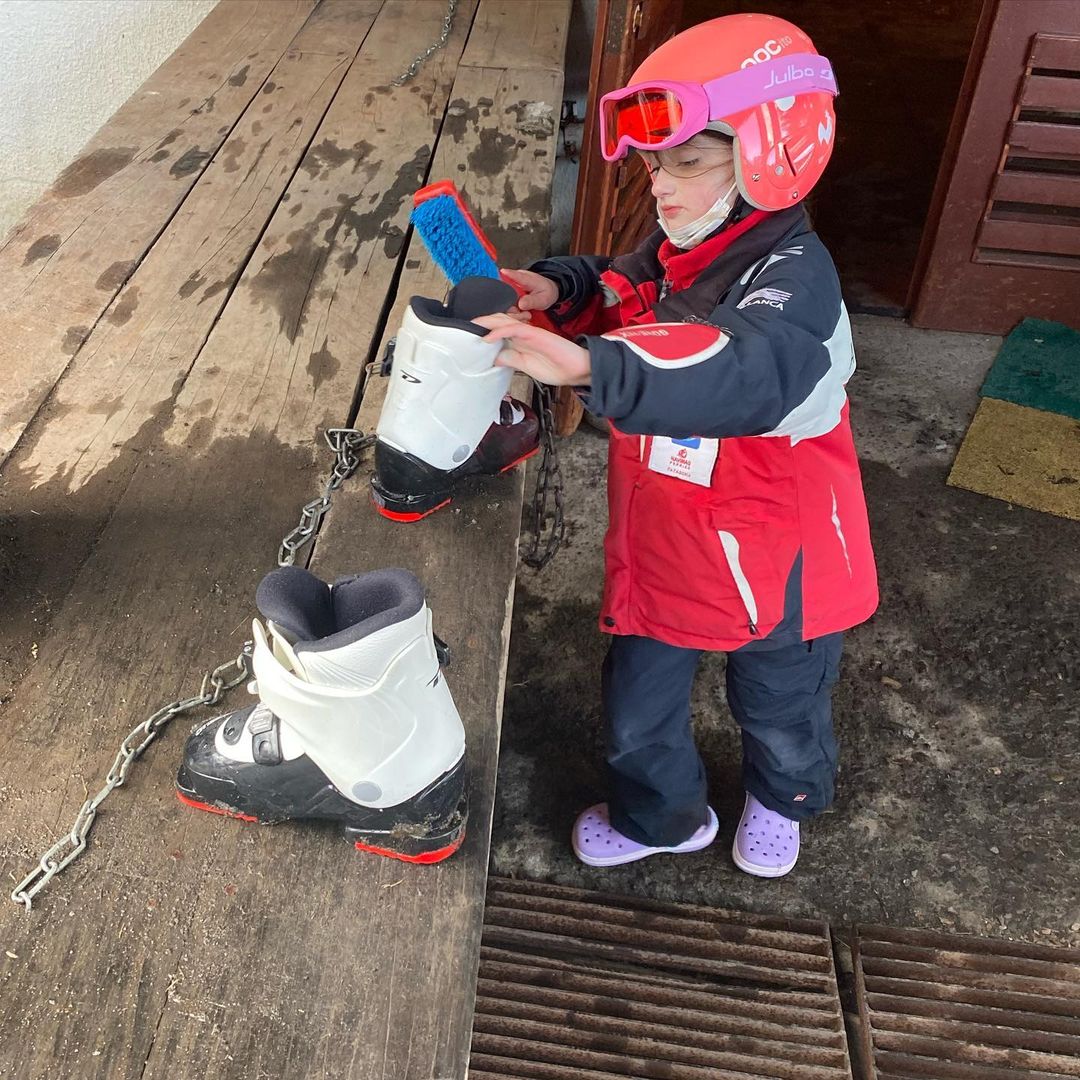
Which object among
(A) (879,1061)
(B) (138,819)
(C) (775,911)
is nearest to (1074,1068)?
(A) (879,1061)

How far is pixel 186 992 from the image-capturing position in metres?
1.19

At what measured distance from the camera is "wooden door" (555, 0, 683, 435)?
2537 millimetres

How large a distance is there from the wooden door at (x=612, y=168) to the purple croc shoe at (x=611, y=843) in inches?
44.9

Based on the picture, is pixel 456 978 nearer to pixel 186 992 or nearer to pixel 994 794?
pixel 186 992

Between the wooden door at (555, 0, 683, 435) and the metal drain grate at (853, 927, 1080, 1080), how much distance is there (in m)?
1.58

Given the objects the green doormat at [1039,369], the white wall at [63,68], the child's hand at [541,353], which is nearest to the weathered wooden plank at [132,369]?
the child's hand at [541,353]

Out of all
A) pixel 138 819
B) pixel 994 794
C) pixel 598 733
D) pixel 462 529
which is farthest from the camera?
pixel 598 733

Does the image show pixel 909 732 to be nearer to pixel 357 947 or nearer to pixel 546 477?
pixel 546 477

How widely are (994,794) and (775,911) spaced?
24.6 inches

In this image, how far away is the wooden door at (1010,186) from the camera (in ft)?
11.4

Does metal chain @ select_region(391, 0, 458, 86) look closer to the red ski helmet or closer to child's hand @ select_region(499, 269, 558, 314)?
child's hand @ select_region(499, 269, 558, 314)

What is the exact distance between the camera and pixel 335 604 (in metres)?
1.30

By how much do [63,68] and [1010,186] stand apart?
3.57m

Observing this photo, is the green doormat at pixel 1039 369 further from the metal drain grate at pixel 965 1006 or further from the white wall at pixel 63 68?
the white wall at pixel 63 68
